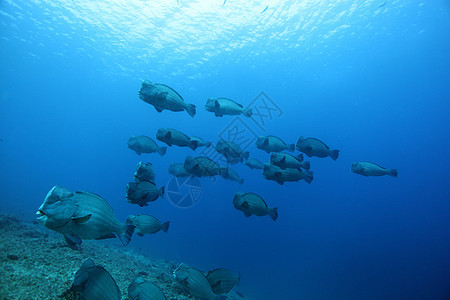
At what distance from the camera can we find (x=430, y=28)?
2170 centimetres

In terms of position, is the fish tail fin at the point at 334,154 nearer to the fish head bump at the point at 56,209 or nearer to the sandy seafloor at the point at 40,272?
the sandy seafloor at the point at 40,272

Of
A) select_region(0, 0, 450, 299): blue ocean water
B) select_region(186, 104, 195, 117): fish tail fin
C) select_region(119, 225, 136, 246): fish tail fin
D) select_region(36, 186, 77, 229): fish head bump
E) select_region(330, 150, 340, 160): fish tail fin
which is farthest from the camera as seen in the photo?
select_region(0, 0, 450, 299): blue ocean water

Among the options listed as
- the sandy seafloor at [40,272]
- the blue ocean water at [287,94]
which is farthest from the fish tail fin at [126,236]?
the blue ocean water at [287,94]

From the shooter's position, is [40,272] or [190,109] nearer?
[40,272]

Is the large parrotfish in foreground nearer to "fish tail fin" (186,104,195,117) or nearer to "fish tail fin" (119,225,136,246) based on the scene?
"fish tail fin" (119,225,136,246)

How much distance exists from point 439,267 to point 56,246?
195 feet

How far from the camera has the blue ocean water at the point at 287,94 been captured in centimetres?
2180

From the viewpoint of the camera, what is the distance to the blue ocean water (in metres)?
21.8

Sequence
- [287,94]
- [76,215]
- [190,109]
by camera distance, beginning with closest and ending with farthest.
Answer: [76,215] → [190,109] → [287,94]

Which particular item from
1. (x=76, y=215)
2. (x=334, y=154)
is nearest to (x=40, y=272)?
(x=76, y=215)

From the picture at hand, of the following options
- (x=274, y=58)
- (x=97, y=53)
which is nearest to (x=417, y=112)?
(x=274, y=58)

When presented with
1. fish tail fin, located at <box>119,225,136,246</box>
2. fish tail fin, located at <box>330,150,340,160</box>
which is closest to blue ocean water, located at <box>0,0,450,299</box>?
fish tail fin, located at <box>330,150,340,160</box>

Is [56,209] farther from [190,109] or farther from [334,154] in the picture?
[334,154]

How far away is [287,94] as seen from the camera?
40.7 meters
